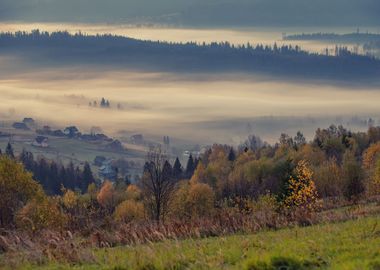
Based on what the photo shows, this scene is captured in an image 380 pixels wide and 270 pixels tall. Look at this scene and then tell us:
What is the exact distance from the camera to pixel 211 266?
11.3 metres

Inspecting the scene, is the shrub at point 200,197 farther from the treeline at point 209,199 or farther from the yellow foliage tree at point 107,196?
the yellow foliage tree at point 107,196

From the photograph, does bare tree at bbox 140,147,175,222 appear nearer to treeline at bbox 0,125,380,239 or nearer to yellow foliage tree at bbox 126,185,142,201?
treeline at bbox 0,125,380,239

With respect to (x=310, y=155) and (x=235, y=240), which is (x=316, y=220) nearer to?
(x=235, y=240)

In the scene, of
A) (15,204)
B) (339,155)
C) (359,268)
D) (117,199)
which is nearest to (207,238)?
(359,268)

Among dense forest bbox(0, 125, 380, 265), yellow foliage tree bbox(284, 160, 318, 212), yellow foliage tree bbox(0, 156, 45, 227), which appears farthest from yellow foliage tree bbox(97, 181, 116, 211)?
yellow foliage tree bbox(284, 160, 318, 212)

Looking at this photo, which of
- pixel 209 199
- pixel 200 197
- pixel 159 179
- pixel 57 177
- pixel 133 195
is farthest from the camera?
pixel 57 177

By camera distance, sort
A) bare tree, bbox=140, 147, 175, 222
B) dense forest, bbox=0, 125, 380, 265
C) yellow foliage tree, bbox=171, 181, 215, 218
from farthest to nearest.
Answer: yellow foliage tree, bbox=171, 181, 215, 218 → bare tree, bbox=140, 147, 175, 222 → dense forest, bbox=0, 125, 380, 265

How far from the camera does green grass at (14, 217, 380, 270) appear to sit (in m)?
11.1

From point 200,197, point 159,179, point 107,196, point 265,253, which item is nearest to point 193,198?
point 200,197

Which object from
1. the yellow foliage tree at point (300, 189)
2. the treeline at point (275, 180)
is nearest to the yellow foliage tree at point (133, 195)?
the treeline at point (275, 180)

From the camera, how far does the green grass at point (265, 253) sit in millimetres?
11094

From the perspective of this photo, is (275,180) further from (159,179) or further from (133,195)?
(159,179)

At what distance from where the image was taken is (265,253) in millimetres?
11594

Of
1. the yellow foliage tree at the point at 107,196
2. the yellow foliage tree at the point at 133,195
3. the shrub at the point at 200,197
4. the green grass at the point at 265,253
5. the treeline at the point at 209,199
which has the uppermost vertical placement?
the green grass at the point at 265,253
